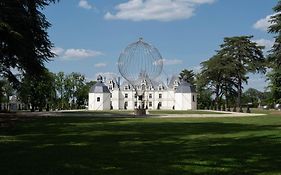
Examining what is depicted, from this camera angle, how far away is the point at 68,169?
10.6m

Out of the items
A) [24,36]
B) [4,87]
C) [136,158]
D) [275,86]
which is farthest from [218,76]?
[136,158]

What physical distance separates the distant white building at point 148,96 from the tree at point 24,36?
6622cm

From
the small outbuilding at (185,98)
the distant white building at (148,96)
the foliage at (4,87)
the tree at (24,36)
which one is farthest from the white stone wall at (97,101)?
the tree at (24,36)

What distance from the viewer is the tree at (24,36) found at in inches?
1080

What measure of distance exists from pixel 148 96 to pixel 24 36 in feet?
295

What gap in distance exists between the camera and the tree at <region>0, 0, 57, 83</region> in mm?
27438

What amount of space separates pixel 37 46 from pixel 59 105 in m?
83.5

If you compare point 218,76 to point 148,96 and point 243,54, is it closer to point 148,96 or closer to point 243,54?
point 243,54

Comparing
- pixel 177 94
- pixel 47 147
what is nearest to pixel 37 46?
pixel 47 147

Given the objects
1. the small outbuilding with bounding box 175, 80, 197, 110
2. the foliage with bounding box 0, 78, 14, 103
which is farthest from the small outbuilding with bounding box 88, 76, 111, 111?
the foliage with bounding box 0, 78, 14, 103

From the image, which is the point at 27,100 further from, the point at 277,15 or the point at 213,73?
the point at 277,15

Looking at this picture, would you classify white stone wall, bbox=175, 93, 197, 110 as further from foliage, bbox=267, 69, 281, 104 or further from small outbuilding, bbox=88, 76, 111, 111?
foliage, bbox=267, 69, 281, 104

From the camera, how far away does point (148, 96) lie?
118 m

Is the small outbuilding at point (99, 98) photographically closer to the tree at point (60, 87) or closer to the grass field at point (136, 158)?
the tree at point (60, 87)
